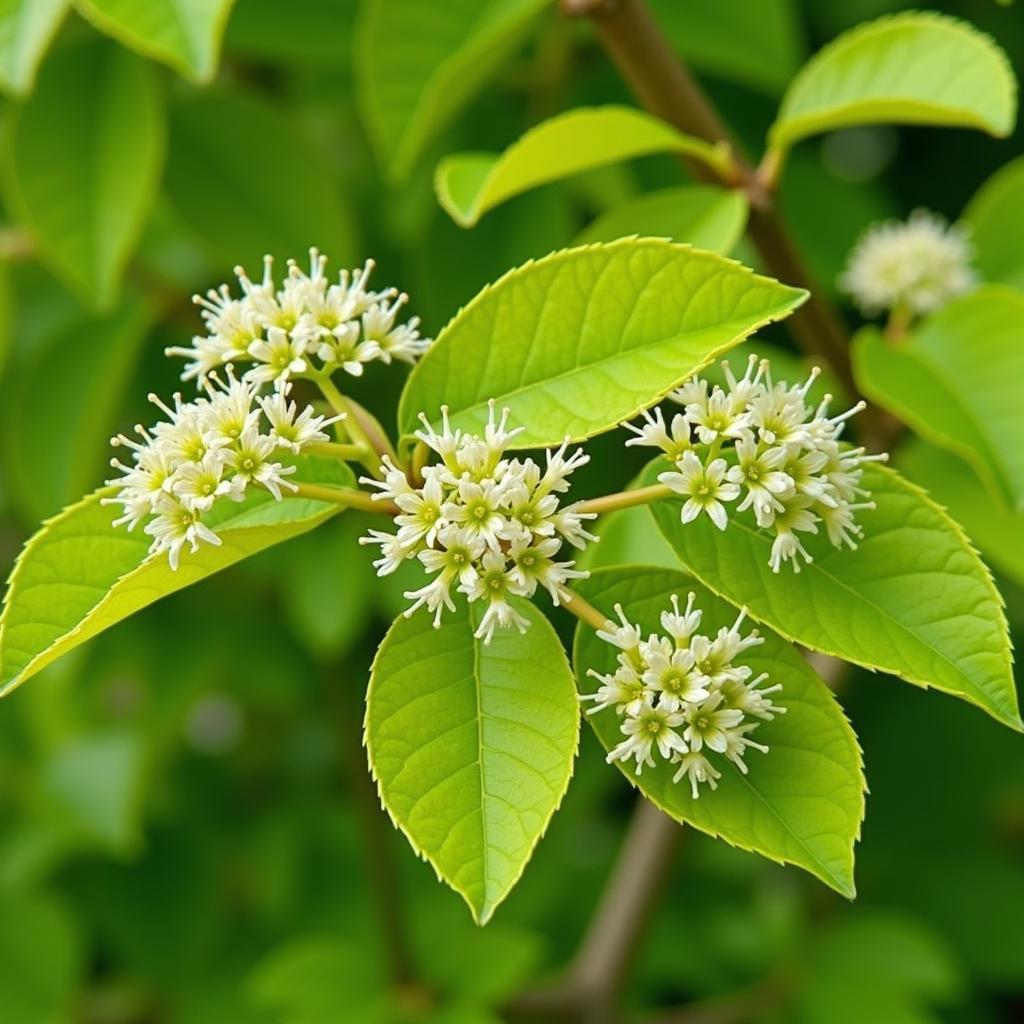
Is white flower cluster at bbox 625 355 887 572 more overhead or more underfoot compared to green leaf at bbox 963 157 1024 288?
more overhead

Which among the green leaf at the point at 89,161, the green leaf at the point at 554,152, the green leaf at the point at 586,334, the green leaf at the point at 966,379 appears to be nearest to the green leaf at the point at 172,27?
the green leaf at the point at 554,152

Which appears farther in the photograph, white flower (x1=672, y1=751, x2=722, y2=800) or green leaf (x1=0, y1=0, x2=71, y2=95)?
green leaf (x1=0, y1=0, x2=71, y2=95)

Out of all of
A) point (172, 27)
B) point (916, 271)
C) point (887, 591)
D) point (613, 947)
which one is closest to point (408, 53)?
point (172, 27)

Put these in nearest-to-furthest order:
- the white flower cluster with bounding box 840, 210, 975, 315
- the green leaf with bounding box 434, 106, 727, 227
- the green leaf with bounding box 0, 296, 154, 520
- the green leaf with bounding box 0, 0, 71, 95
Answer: the green leaf with bounding box 434, 106, 727, 227, the green leaf with bounding box 0, 0, 71, 95, the white flower cluster with bounding box 840, 210, 975, 315, the green leaf with bounding box 0, 296, 154, 520

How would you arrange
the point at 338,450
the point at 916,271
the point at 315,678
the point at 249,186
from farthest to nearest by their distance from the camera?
1. the point at 315,678
2. the point at 249,186
3. the point at 916,271
4. the point at 338,450

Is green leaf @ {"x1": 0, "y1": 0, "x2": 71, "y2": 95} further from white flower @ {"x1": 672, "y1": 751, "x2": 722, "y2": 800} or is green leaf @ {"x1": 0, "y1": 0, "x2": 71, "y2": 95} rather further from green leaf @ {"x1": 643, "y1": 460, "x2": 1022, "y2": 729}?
white flower @ {"x1": 672, "y1": 751, "x2": 722, "y2": 800}

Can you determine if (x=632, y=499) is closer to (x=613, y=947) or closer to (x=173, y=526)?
(x=173, y=526)

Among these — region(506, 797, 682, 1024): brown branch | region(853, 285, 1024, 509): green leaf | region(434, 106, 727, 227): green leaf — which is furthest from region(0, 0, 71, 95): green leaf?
region(506, 797, 682, 1024): brown branch
